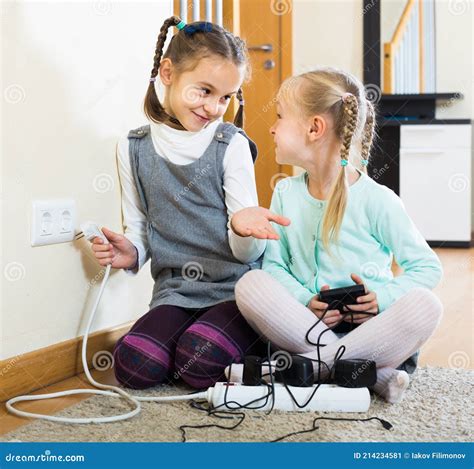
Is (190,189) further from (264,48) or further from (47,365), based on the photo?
(264,48)

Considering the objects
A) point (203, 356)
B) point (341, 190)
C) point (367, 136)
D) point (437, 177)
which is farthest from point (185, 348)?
point (437, 177)

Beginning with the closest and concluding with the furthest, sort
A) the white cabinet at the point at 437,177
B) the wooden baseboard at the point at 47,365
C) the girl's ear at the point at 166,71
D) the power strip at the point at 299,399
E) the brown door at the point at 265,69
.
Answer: the power strip at the point at 299,399 → the wooden baseboard at the point at 47,365 → the girl's ear at the point at 166,71 → the brown door at the point at 265,69 → the white cabinet at the point at 437,177

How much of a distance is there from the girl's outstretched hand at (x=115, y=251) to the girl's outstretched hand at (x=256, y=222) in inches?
11.1

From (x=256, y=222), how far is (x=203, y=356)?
0.87ft

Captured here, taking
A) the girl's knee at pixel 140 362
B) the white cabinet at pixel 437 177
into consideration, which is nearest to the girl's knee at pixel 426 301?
the girl's knee at pixel 140 362

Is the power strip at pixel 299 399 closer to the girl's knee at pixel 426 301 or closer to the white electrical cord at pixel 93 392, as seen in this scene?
the white electrical cord at pixel 93 392

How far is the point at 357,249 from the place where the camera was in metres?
1.39

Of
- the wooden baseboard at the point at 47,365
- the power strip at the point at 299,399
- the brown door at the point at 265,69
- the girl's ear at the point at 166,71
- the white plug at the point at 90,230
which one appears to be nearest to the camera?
the power strip at the point at 299,399

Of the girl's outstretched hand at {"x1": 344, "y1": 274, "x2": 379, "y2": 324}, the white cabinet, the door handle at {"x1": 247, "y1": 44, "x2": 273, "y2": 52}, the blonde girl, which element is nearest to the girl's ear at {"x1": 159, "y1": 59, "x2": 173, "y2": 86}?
the blonde girl

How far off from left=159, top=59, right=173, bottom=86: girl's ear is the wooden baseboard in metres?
0.53

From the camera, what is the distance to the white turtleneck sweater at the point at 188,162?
1.47 meters

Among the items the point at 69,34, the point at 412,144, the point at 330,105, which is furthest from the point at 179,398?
the point at 412,144

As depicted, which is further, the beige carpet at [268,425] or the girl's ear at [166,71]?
the girl's ear at [166,71]

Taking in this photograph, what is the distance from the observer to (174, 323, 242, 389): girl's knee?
1.34 m
